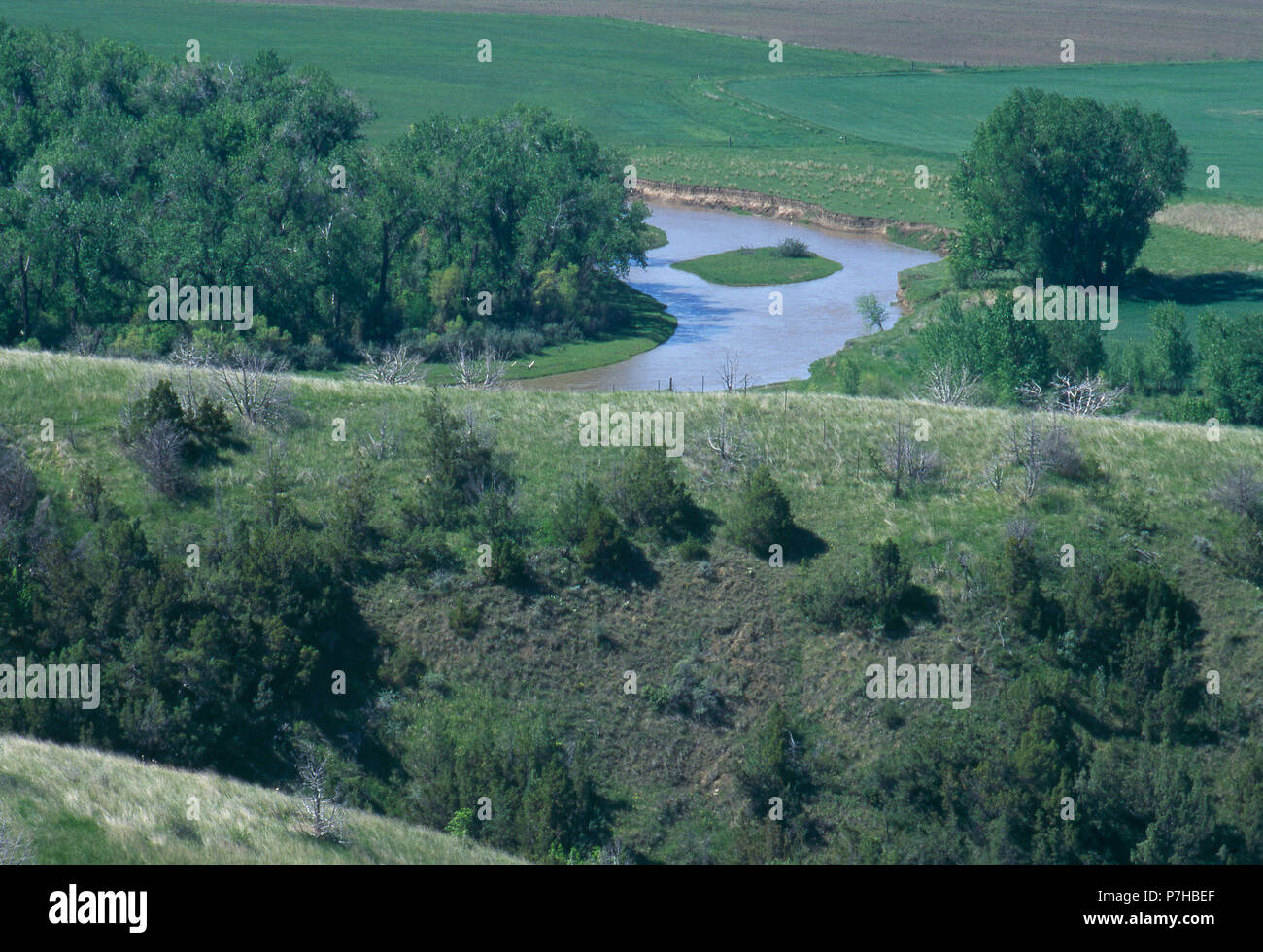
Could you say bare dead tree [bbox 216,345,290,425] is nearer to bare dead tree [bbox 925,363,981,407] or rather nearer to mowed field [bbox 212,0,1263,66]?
bare dead tree [bbox 925,363,981,407]

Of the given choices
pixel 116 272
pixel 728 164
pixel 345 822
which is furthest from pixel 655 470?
pixel 728 164

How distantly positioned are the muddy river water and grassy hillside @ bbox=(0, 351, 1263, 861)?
12.4 m

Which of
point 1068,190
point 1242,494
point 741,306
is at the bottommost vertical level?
point 1242,494

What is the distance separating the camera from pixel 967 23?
560ft

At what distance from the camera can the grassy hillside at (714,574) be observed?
992 inches

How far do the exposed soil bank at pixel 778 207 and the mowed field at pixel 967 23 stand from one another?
63.1 meters

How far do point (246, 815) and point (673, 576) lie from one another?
1323 centimetres

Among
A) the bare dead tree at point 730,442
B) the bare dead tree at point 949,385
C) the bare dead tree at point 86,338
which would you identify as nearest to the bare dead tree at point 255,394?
the bare dead tree at point 730,442

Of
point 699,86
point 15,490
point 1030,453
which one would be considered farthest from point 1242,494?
point 699,86

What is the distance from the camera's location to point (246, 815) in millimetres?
17094

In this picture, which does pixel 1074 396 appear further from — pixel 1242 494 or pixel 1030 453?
pixel 1242 494

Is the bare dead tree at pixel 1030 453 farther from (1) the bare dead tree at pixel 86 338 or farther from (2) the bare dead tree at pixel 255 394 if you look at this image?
(1) the bare dead tree at pixel 86 338

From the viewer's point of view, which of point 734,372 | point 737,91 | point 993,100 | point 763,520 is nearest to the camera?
point 763,520

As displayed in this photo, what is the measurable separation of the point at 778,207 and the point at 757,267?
19051mm
